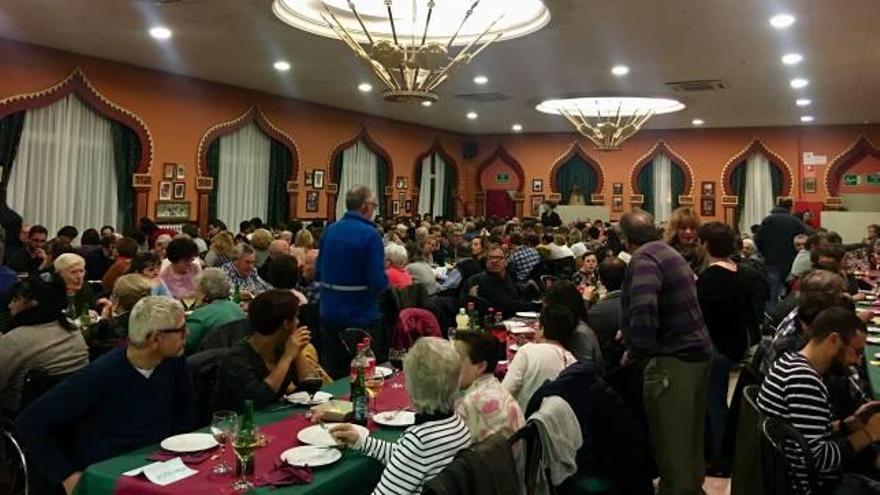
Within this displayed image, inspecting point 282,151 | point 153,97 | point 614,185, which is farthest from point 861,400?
point 614,185

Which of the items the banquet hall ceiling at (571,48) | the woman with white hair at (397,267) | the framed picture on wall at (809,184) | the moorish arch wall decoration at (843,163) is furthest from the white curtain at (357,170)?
the moorish arch wall decoration at (843,163)

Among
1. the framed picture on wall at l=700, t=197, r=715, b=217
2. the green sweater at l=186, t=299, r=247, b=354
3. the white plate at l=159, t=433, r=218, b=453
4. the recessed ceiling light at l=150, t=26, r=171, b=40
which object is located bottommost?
the white plate at l=159, t=433, r=218, b=453

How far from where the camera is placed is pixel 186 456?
235 centimetres

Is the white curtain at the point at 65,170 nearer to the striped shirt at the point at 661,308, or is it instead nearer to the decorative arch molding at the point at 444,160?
the decorative arch molding at the point at 444,160

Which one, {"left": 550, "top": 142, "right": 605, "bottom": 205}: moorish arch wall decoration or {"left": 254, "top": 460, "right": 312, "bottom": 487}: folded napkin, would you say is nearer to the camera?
{"left": 254, "top": 460, "right": 312, "bottom": 487}: folded napkin

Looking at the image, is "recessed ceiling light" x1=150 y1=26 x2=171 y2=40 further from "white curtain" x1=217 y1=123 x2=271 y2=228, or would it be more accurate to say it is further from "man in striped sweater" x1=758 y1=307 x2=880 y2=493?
"man in striped sweater" x1=758 y1=307 x2=880 y2=493

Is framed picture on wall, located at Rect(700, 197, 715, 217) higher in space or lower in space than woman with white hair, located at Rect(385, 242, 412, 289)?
higher

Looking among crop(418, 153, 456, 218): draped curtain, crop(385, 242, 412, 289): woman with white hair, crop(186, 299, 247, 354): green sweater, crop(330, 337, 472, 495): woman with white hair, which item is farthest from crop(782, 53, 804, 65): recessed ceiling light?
crop(418, 153, 456, 218): draped curtain

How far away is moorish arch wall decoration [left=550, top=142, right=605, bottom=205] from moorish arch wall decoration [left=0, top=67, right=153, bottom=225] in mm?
9500

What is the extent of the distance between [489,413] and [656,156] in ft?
47.1

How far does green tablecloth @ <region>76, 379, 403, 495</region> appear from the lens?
216 centimetres

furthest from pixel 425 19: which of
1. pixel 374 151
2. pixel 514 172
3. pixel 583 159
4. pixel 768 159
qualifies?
pixel 768 159

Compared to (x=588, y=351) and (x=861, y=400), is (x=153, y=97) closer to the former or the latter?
(x=588, y=351)

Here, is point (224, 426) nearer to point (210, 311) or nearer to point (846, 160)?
point (210, 311)
